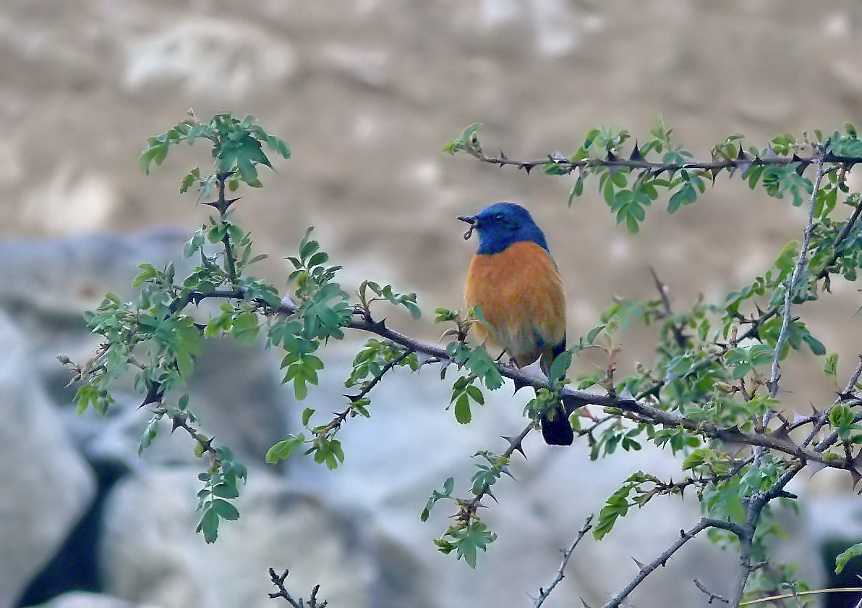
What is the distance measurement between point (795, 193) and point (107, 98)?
626cm

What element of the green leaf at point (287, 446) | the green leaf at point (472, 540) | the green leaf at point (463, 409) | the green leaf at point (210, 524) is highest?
the green leaf at point (463, 409)

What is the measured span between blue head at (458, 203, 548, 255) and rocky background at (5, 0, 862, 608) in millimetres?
2217

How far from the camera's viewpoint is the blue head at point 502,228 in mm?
3486

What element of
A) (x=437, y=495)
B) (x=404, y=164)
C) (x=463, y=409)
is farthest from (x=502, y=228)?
(x=404, y=164)

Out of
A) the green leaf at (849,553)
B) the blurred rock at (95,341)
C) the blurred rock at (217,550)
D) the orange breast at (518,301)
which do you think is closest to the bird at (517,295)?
the orange breast at (518,301)

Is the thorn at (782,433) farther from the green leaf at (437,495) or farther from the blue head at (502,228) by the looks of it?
the blue head at (502,228)

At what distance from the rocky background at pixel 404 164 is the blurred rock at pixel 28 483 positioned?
496 millimetres

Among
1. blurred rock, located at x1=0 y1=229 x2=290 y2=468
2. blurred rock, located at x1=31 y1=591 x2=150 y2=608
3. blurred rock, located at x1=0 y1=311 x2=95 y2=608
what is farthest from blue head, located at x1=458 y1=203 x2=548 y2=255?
blurred rock, located at x1=0 y1=311 x2=95 y2=608

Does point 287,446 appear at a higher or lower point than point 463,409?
lower

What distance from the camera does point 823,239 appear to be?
7.00 feet

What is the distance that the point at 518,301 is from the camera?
3.31 metres

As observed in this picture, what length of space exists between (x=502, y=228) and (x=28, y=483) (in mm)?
2644

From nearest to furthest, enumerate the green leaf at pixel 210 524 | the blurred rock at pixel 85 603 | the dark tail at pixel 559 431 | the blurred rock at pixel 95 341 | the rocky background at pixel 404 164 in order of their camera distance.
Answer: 1. the green leaf at pixel 210 524
2. the dark tail at pixel 559 431
3. the blurred rock at pixel 85 603
4. the blurred rock at pixel 95 341
5. the rocky background at pixel 404 164

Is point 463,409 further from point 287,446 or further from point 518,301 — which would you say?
point 518,301
